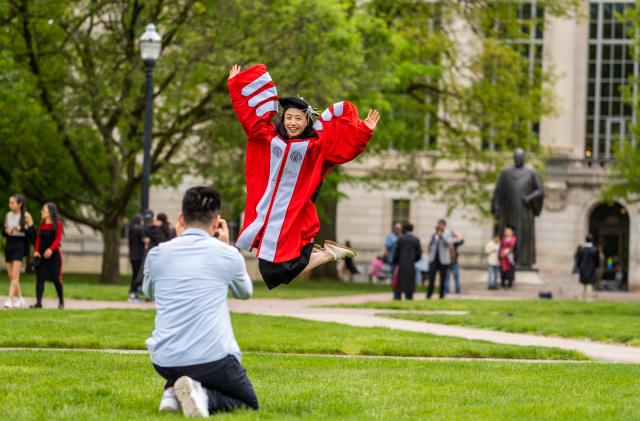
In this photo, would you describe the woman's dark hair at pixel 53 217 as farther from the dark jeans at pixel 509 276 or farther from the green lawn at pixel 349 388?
the dark jeans at pixel 509 276

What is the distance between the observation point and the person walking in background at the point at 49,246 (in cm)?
1820

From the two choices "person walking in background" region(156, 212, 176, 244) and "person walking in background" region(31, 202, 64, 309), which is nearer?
"person walking in background" region(31, 202, 64, 309)

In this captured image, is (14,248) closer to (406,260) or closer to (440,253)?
(406,260)

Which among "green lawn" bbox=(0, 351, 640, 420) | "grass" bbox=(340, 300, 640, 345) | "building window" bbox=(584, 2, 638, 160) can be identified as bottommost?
"grass" bbox=(340, 300, 640, 345)

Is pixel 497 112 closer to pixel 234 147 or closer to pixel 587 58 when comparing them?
pixel 234 147

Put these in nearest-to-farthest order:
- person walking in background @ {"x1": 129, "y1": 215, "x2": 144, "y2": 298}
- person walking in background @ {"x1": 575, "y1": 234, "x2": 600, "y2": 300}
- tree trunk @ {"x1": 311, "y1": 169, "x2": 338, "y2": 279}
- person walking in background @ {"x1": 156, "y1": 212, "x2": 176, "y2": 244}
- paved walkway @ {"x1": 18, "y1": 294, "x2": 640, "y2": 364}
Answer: paved walkway @ {"x1": 18, "y1": 294, "x2": 640, "y2": 364} → person walking in background @ {"x1": 156, "y1": 212, "x2": 176, "y2": 244} → person walking in background @ {"x1": 129, "y1": 215, "x2": 144, "y2": 298} → person walking in background @ {"x1": 575, "y1": 234, "x2": 600, "y2": 300} → tree trunk @ {"x1": 311, "y1": 169, "x2": 338, "y2": 279}

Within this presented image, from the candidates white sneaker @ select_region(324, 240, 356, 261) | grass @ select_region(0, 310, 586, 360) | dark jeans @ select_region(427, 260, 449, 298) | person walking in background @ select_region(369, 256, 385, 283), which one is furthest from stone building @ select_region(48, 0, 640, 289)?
white sneaker @ select_region(324, 240, 356, 261)

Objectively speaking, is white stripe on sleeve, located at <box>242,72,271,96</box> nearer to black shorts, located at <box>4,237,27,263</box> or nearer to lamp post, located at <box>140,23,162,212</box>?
black shorts, located at <box>4,237,27,263</box>

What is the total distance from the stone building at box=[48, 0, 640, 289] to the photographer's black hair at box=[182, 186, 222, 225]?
4677 cm

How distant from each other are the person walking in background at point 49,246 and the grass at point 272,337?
1.65 m

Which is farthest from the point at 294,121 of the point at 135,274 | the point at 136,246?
the point at 136,246

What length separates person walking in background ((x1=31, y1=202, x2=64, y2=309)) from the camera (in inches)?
717

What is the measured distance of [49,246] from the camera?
1828 cm

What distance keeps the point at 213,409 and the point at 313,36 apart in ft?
78.3
